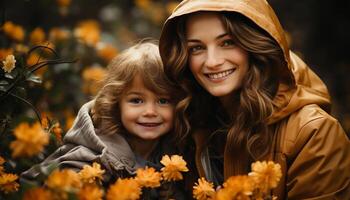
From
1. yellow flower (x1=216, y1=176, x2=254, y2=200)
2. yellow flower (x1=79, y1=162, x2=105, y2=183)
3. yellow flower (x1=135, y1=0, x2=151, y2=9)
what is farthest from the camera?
yellow flower (x1=135, y1=0, x2=151, y2=9)

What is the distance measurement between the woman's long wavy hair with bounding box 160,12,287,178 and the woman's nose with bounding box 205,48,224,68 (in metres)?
0.12

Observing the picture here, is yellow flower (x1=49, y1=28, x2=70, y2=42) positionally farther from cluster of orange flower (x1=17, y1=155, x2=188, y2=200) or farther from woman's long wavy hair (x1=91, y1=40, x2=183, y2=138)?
cluster of orange flower (x1=17, y1=155, x2=188, y2=200)

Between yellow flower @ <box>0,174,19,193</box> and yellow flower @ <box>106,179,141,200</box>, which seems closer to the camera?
yellow flower @ <box>106,179,141,200</box>

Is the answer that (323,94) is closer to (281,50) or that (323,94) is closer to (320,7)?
(281,50)

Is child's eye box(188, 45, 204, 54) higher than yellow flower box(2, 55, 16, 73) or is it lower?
lower

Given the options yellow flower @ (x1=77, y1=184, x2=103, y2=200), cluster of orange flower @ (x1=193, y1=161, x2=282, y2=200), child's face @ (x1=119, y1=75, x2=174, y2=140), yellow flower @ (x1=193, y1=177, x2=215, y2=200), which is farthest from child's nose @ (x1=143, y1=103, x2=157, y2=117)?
yellow flower @ (x1=77, y1=184, x2=103, y2=200)

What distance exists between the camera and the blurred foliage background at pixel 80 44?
2719 millimetres

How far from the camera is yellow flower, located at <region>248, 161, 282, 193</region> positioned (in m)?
2.09

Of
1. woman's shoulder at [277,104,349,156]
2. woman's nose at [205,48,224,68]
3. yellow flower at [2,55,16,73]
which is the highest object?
yellow flower at [2,55,16,73]

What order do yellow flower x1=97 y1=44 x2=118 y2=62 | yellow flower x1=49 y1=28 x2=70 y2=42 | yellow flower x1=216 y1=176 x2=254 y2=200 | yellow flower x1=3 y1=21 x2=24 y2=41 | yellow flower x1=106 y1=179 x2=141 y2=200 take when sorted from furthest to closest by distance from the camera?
yellow flower x1=97 y1=44 x2=118 y2=62
yellow flower x1=49 y1=28 x2=70 y2=42
yellow flower x1=3 y1=21 x2=24 y2=41
yellow flower x1=216 y1=176 x2=254 y2=200
yellow flower x1=106 y1=179 x2=141 y2=200

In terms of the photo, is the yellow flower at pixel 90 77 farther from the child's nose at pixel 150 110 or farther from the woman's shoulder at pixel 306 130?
the woman's shoulder at pixel 306 130

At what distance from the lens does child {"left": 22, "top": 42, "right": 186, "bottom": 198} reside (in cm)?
289

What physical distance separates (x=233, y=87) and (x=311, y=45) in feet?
16.5

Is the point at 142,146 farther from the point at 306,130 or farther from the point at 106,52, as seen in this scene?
the point at 106,52
